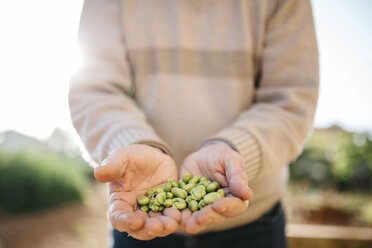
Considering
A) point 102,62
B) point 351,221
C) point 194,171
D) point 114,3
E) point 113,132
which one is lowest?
point 351,221

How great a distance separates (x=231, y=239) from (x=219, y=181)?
1.54 feet

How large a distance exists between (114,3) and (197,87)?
25.6 inches

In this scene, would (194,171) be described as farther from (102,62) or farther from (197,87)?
(102,62)

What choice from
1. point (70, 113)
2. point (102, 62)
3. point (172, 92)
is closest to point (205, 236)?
point (172, 92)

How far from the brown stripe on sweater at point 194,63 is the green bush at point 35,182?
4.08m

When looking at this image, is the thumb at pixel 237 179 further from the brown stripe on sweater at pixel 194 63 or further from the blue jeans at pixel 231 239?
the brown stripe on sweater at pixel 194 63

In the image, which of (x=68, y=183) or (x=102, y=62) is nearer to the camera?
(x=102, y=62)

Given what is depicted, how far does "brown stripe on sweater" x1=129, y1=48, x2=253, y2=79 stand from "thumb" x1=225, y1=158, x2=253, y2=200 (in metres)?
0.68

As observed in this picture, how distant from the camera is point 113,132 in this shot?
51.9 inches

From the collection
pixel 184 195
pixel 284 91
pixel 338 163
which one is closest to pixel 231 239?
pixel 184 195

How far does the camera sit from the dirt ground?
4220mm

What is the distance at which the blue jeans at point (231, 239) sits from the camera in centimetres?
145

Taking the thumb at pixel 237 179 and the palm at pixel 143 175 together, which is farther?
the palm at pixel 143 175

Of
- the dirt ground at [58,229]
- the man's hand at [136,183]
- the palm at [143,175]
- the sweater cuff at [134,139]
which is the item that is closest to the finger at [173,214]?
Answer: the man's hand at [136,183]
